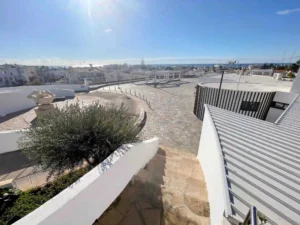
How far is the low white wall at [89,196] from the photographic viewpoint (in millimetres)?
2221

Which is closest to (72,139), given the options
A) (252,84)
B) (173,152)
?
(173,152)

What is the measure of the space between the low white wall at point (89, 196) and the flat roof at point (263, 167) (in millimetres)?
2359

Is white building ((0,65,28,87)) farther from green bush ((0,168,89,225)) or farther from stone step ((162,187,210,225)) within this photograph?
stone step ((162,187,210,225))

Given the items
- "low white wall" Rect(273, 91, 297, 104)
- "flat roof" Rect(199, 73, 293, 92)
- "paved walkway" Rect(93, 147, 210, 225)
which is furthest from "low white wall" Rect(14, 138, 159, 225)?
"low white wall" Rect(273, 91, 297, 104)

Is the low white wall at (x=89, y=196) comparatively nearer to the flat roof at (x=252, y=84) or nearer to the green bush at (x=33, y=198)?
the green bush at (x=33, y=198)

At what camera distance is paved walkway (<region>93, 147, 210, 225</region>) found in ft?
10.5

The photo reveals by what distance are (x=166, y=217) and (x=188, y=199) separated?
760 millimetres

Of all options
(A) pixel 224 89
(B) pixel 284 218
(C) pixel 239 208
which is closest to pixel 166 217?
(C) pixel 239 208

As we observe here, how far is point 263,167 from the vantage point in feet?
10.2

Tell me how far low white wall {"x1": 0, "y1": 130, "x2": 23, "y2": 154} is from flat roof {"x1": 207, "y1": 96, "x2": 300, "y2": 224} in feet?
24.6

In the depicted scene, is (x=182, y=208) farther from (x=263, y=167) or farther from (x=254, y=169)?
(x=263, y=167)

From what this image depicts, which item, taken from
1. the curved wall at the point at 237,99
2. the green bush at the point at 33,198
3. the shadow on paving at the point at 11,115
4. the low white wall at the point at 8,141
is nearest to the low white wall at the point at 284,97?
the curved wall at the point at 237,99

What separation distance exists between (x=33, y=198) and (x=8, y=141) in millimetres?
4044

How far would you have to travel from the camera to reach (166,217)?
3.28 m
